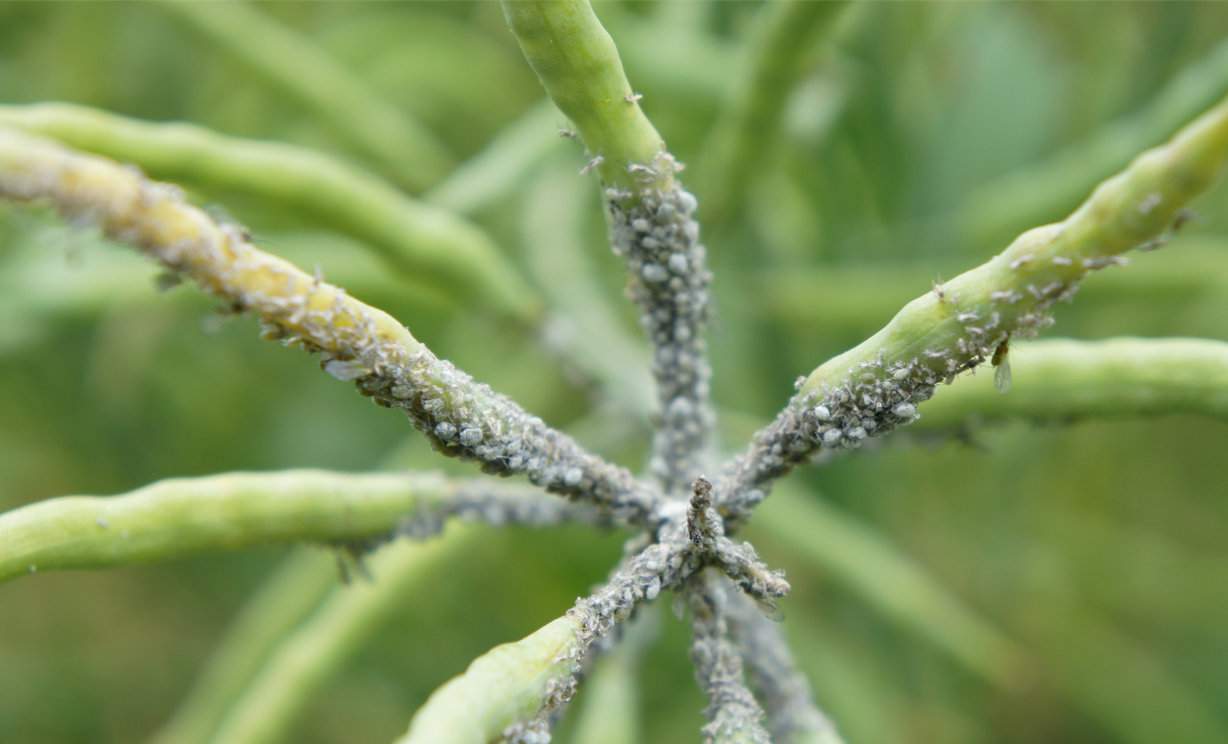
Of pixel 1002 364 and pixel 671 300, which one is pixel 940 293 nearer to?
pixel 1002 364

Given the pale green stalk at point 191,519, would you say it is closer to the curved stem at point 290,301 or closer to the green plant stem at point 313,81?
the curved stem at point 290,301

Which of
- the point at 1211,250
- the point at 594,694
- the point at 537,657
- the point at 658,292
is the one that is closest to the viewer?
the point at 537,657

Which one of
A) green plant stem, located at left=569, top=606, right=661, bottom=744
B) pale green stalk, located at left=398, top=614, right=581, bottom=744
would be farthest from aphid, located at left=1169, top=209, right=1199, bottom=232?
green plant stem, located at left=569, top=606, right=661, bottom=744

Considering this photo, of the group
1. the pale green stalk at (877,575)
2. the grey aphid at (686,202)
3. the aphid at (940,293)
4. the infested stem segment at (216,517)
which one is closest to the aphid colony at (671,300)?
the grey aphid at (686,202)

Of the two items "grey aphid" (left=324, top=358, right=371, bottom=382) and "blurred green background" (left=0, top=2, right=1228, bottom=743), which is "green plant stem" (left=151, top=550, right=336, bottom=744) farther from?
"grey aphid" (left=324, top=358, right=371, bottom=382)

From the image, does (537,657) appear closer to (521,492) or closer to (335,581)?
(521,492)

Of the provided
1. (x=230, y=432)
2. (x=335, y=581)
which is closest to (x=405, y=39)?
(x=230, y=432)
